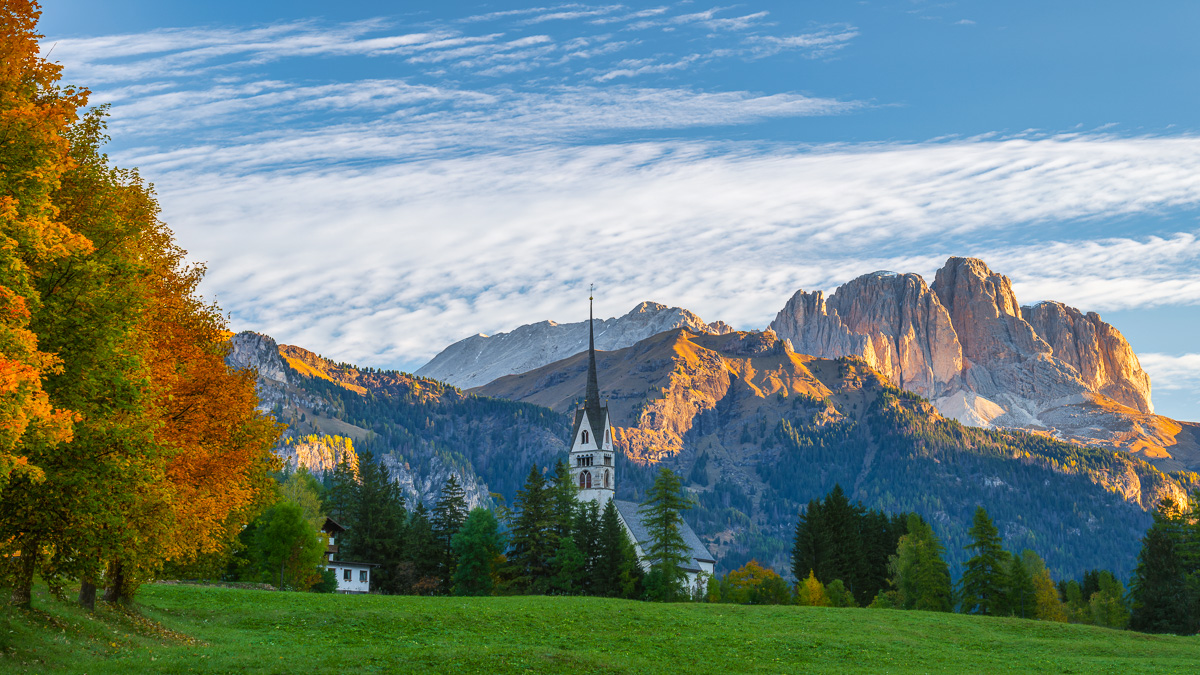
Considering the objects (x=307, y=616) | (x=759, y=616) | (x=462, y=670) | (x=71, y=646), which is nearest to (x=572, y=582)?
(x=759, y=616)

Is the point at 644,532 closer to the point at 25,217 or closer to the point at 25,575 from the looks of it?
the point at 25,575

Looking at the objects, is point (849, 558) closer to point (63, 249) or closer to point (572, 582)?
point (572, 582)

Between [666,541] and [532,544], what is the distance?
1192 cm

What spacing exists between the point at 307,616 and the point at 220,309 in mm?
16460

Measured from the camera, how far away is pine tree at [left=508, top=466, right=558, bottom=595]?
89125 mm

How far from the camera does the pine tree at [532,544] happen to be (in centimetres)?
8912

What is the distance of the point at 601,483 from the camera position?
13700cm

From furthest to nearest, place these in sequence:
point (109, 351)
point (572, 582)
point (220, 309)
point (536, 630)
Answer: point (572, 582) < point (536, 630) < point (220, 309) < point (109, 351)

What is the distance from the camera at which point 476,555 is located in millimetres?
92375

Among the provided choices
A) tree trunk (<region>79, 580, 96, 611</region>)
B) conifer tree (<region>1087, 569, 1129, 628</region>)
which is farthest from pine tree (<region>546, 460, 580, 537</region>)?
conifer tree (<region>1087, 569, 1129, 628</region>)

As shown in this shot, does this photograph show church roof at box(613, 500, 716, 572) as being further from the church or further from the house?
the house

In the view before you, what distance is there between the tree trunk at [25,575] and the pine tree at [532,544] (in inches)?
2337

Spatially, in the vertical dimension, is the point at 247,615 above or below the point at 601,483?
below

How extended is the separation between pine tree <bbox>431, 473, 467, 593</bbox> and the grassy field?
37.5 m
